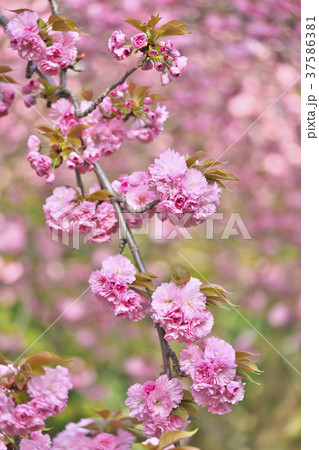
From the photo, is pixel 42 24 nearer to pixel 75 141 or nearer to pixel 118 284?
pixel 75 141

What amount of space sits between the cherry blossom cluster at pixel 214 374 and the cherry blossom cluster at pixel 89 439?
14 centimetres

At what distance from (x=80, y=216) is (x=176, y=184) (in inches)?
9.7

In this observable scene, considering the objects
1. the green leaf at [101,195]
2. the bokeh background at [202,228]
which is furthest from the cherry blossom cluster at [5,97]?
the bokeh background at [202,228]

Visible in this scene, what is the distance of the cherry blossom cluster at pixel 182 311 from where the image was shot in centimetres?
102

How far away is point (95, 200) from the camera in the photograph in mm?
1207

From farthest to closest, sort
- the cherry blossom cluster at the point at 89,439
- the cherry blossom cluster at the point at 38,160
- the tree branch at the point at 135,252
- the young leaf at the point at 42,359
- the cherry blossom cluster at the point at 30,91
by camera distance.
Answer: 1. the cherry blossom cluster at the point at 30,91
2. the cherry blossom cluster at the point at 38,160
3. the tree branch at the point at 135,252
4. the cherry blossom cluster at the point at 89,439
5. the young leaf at the point at 42,359

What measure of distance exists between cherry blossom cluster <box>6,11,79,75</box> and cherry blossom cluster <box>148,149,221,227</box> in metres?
0.38

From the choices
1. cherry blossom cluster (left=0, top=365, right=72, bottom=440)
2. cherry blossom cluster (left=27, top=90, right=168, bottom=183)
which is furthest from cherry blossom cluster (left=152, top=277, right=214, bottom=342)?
cherry blossom cluster (left=27, top=90, right=168, bottom=183)

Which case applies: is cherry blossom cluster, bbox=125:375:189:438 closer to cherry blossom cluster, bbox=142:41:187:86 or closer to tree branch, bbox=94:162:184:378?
tree branch, bbox=94:162:184:378

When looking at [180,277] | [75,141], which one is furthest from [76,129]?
[180,277]

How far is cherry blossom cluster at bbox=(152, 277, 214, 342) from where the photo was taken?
3.36 feet

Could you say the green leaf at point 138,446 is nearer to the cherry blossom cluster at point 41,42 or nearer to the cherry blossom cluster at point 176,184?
the cherry blossom cluster at point 176,184

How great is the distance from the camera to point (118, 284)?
3.52 ft
